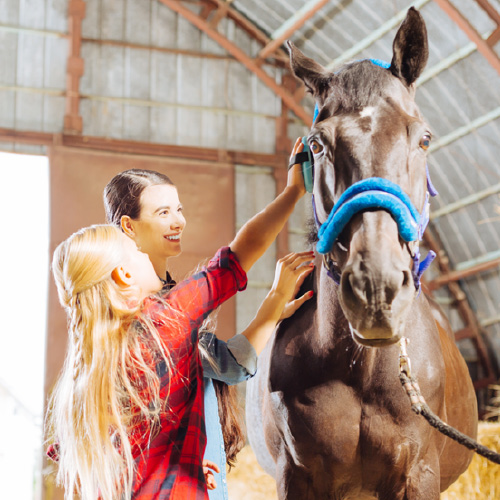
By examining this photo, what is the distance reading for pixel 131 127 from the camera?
27.4ft

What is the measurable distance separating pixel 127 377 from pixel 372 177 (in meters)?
0.77

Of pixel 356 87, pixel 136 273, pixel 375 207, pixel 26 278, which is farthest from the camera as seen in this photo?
pixel 26 278

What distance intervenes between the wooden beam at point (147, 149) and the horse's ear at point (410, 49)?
6.47m

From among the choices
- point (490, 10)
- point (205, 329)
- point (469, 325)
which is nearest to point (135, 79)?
point (490, 10)

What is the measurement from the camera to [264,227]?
1.91 metres

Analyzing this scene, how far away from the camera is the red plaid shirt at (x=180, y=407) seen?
5.13 feet

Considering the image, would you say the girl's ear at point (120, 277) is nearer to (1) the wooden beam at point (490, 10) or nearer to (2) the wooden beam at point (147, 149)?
(1) the wooden beam at point (490, 10)

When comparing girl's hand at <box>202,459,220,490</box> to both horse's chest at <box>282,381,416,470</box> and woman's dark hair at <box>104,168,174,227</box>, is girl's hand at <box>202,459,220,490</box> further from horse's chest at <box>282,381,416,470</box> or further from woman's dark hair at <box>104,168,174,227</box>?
woman's dark hair at <box>104,168,174,227</box>

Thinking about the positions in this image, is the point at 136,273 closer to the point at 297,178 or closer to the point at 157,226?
the point at 157,226

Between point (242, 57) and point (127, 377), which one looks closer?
point (127, 377)

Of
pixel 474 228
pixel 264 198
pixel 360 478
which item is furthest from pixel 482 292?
pixel 360 478

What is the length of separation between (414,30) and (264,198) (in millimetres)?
6881

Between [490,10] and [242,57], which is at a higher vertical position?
[242,57]

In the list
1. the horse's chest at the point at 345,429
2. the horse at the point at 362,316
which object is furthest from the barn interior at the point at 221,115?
the horse's chest at the point at 345,429
